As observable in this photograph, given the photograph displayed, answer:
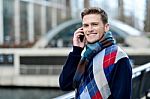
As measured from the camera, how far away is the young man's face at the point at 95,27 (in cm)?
294

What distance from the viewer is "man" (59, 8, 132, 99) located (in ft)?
9.35

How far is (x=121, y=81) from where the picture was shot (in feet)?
9.30

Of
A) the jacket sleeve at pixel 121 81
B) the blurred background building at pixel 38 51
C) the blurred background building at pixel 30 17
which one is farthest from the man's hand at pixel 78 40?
the blurred background building at pixel 30 17

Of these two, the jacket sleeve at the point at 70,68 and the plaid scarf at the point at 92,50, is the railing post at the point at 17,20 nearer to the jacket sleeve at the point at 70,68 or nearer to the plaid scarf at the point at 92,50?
the jacket sleeve at the point at 70,68

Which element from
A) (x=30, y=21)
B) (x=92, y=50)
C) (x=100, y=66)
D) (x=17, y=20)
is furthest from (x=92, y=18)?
(x=30, y=21)

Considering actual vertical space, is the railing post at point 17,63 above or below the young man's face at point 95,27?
below

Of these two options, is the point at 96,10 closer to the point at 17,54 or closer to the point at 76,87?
the point at 76,87

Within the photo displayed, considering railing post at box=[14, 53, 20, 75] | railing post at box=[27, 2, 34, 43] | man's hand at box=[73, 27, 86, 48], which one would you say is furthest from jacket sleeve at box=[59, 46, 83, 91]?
railing post at box=[27, 2, 34, 43]

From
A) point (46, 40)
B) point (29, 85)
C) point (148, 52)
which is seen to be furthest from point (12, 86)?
point (46, 40)

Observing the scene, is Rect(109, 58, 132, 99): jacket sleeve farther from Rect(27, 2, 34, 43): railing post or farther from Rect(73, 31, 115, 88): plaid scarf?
Rect(27, 2, 34, 43): railing post

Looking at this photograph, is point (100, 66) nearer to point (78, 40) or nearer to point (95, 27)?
point (95, 27)

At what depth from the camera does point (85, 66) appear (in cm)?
295

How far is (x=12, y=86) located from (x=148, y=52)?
696 centimetres

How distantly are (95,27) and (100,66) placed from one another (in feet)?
0.89
